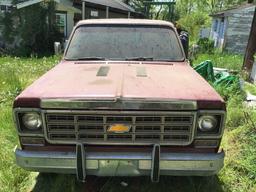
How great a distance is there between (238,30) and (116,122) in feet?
64.9

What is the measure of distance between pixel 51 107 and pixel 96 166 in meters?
0.67

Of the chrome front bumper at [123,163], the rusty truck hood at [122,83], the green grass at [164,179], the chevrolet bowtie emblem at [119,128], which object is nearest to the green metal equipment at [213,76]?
the green grass at [164,179]

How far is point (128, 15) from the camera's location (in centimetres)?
2964

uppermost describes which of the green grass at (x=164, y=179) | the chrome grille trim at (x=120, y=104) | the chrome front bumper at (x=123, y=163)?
the chrome grille trim at (x=120, y=104)

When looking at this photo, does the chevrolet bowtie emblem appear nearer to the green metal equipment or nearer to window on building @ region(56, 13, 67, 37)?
the green metal equipment

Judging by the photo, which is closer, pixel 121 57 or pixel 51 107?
pixel 51 107

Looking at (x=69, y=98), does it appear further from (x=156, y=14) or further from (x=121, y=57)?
(x=156, y=14)

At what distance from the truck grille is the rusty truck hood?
161 mm

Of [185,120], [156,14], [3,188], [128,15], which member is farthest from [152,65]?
[156,14]

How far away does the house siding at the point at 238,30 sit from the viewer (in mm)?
20658

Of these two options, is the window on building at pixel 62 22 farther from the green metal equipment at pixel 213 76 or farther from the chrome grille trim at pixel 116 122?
the chrome grille trim at pixel 116 122

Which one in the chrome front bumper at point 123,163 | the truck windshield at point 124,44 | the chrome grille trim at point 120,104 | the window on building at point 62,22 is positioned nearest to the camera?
the chrome grille trim at point 120,104

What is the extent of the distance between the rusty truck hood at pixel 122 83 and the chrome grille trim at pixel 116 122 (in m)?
0.15

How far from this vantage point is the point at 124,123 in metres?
2.98
